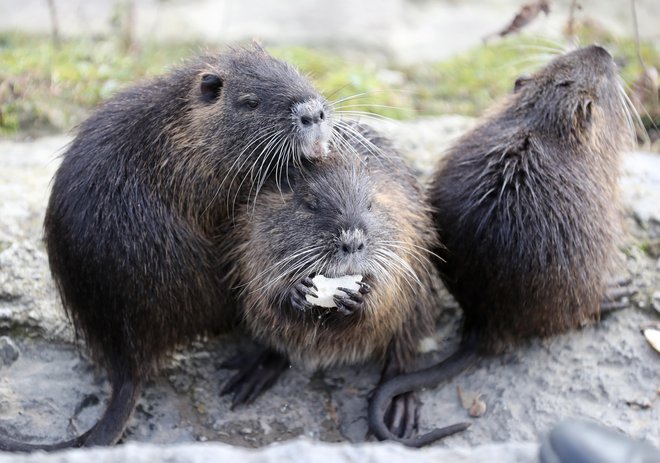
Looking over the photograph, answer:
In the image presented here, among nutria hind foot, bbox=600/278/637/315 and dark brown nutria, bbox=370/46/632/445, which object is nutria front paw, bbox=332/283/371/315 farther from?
nutria hind foot, bbox=600/278/637/315

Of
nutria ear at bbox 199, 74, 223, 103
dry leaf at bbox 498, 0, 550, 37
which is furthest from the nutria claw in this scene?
dry leaf at bbox 498, 0, 550, 37

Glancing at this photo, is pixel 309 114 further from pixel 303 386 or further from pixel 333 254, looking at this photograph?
pixel 303 386

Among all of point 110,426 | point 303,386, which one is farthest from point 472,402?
point 110,426

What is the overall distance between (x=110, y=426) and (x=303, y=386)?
2.59ft

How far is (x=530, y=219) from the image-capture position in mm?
3547

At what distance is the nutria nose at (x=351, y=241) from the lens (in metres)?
3.30

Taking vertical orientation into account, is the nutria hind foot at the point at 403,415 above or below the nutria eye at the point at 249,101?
below

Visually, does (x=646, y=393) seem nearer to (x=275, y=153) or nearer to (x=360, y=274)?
(x=360, y=274)

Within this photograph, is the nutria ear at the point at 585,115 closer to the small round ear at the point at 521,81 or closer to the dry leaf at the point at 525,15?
the small round ear at the point at 521,81

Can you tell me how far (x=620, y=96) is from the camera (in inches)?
159

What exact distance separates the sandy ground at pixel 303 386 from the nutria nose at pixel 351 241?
2.44 feet

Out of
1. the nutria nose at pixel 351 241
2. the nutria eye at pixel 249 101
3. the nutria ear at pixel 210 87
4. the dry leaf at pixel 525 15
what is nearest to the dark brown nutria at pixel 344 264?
the nutria nose at pixel 351 241

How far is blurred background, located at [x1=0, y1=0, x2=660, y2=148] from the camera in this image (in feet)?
17.1

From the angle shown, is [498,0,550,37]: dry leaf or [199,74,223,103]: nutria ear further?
[498,0,550,37]: dry leaf
